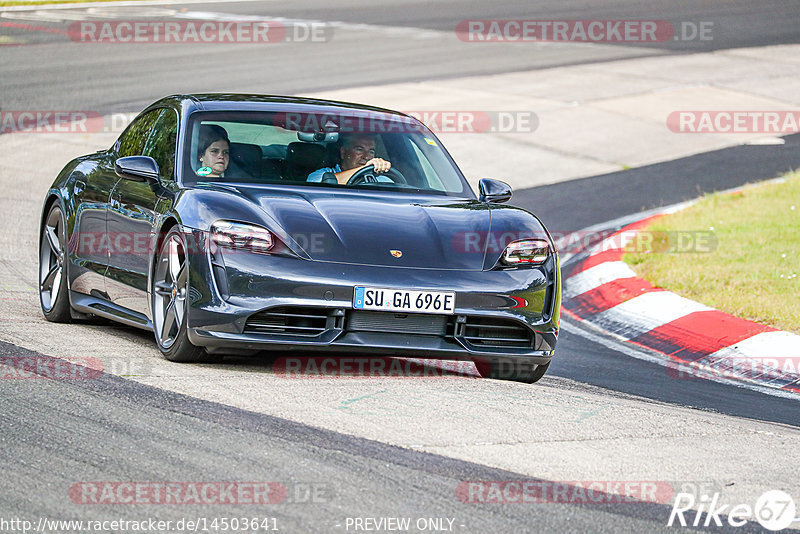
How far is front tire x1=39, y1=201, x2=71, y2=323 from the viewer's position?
26.8 ft

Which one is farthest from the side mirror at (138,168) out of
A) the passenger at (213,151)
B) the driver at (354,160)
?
the driver at (354,160)

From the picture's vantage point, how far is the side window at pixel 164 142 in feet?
24.4

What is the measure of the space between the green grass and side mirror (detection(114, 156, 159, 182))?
4218 millimetres

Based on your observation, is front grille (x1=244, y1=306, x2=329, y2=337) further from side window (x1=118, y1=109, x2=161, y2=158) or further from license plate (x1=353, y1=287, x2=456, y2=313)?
side window (x1=118, y1=109, x2=161, y2=158)

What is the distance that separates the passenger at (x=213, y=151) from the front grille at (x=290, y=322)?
1180 millimetres

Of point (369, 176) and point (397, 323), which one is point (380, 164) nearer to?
point (369, 176)

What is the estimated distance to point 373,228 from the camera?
6.62m

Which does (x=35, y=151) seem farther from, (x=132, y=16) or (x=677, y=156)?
(x=132, y=16)

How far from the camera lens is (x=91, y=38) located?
84.8ft

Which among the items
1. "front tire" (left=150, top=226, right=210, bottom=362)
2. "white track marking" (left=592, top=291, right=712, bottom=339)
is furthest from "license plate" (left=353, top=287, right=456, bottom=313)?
"white track marking" (left=592, top=291, right=712, bottom=339)

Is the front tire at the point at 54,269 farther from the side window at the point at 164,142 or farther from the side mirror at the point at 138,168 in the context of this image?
the side mirror at the point at 138,168

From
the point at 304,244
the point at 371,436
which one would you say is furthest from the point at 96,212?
the point at 371,436

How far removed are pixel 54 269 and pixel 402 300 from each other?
3.04 m

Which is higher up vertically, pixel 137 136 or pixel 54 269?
pixel 137 136
